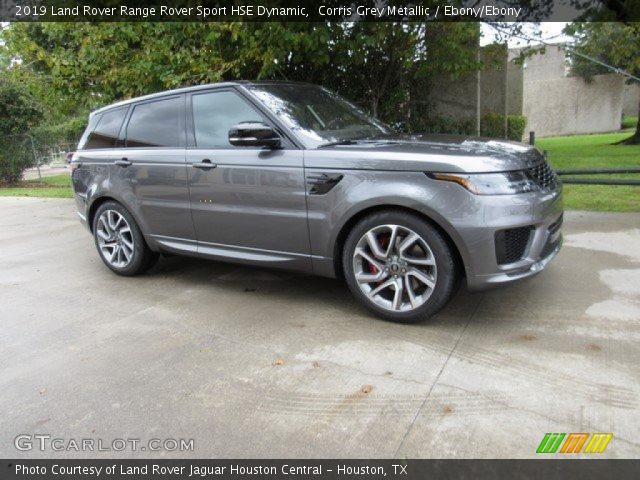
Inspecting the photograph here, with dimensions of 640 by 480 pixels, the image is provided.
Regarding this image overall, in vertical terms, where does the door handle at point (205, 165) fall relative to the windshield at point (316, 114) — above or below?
below

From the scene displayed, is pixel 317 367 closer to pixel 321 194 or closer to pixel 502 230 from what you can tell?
pixel 321 194

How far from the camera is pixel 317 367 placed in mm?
3230

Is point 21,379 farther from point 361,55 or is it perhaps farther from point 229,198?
point 361,55

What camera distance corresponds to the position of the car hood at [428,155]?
3405 millimetres

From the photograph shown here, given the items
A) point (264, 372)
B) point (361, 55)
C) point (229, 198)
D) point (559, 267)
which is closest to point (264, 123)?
point (229, 198)

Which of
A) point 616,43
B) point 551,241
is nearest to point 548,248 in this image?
point 551,241

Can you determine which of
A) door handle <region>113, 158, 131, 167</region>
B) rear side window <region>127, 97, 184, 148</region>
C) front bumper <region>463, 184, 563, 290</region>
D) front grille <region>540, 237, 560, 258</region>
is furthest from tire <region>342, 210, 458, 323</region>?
door handle <region>113, 158, 131, 167</region>

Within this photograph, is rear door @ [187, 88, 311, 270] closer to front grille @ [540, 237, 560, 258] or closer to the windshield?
the windshield

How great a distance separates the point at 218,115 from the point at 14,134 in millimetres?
16480

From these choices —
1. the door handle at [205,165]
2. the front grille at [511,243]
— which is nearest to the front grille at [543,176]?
the front grille at [511,243]

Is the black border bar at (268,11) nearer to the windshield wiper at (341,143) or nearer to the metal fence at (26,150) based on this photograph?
the windshield wiper at (341,143)

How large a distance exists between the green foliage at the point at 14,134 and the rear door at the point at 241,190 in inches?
623

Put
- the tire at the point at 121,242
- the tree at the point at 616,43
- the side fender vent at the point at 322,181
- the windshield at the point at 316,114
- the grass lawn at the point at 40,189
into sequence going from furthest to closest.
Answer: the grass lawn at the point at 40,189 < the tree at the point at 616,43 < the tire at the point at 121,242 < the windshield at the point at 316,114 < the side fender vent at the point at 322,181

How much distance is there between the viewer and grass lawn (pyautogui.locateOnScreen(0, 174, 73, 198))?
44.0 feet
